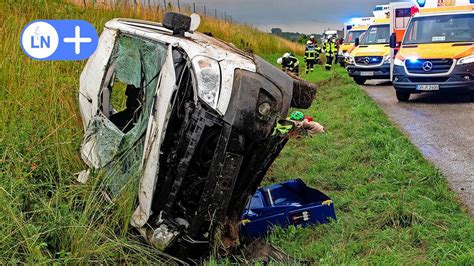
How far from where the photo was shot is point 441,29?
12383mm

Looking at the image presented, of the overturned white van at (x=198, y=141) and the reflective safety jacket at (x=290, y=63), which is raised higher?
the overturned white van at (x=198, y=141)

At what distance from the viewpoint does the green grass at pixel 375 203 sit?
4.05 m

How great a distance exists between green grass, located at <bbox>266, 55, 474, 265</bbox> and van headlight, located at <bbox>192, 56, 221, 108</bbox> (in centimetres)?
129

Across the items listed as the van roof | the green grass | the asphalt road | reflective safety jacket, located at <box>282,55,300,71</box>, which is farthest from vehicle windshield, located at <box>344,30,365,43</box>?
the van roof

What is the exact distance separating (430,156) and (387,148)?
1.69 feet

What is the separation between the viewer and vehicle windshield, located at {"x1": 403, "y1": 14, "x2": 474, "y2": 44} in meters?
12.1

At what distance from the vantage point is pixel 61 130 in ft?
16.9

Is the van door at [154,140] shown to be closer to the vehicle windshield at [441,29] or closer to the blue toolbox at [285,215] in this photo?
the blue toolbox at [285,215]

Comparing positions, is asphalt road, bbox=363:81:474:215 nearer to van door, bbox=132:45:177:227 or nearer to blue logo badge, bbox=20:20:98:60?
van door, bbox=132:45:177:227

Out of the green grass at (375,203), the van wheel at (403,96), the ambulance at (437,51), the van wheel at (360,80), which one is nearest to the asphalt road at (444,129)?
the van wheel at (403,96)

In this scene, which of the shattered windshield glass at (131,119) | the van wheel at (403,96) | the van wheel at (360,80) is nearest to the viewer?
the shattered windshield glass at (131,119)

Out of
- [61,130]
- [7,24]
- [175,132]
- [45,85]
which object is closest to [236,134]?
[175,132]

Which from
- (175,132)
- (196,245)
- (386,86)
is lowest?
(386,86)

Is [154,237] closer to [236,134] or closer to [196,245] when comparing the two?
[196,245]
